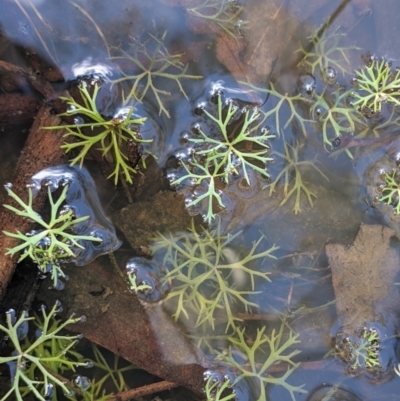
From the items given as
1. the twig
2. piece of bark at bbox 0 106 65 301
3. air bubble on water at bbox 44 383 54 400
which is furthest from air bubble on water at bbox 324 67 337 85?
air bubble on water at bbox 44 383 54 400

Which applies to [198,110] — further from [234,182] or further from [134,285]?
[134,285]

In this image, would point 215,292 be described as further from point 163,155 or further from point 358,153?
point 358,153

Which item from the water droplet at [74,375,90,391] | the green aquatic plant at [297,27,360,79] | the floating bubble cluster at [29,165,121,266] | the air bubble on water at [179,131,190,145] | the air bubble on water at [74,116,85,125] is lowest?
the water droplet at [74,375,90,391]

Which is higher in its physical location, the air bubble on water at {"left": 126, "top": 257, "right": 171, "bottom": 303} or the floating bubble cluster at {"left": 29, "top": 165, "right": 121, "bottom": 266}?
the floating bubble cluster at {"left": 29, "top": 165, "right": 121, "bottom": 266}

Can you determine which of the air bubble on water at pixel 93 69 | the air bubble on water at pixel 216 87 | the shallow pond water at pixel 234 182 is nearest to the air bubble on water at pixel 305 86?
the shallow pond water at pixel 234 182

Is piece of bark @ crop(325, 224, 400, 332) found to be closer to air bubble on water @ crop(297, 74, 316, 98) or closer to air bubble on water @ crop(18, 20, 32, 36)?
air bubble on water @ crop(297, 74, 316, 98)

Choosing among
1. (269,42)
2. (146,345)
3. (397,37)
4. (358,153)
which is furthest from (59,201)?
(397,37)
